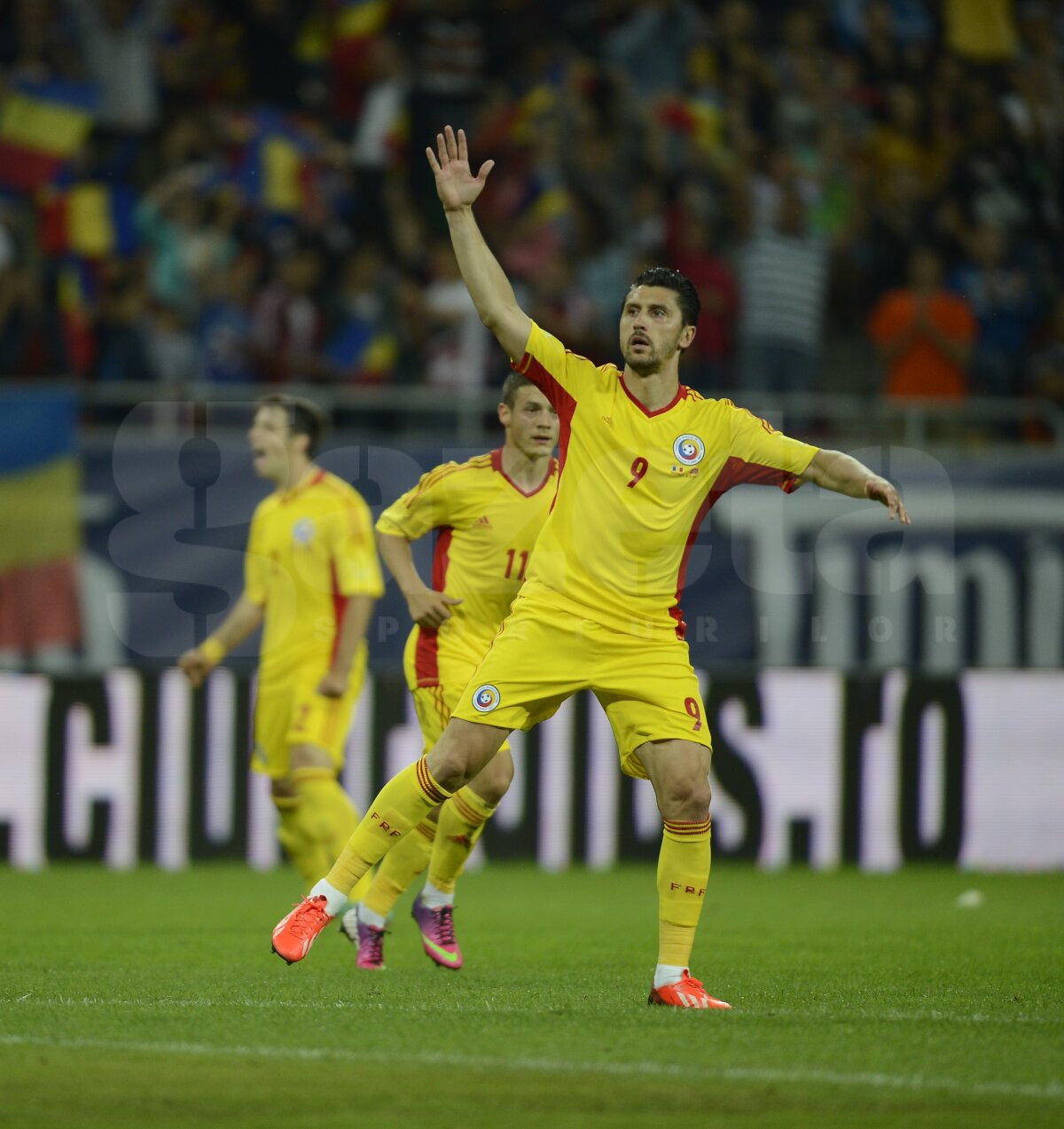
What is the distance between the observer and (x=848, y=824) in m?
13.1

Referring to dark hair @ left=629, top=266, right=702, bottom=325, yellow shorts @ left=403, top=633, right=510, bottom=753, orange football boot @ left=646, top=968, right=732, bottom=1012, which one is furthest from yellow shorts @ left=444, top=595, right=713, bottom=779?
yellow shorts @ left=403, top=633, right=510, bottom=753

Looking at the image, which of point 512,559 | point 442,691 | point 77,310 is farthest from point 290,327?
point 442,691

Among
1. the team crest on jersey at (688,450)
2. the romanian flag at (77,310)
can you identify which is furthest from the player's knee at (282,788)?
the romanian flag at (77,310)

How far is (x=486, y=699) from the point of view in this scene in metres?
6.71

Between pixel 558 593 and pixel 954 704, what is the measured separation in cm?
694

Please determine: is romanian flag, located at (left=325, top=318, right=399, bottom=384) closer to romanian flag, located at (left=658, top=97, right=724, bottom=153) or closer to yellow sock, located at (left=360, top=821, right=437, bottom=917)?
romanian flag, located at (left=658, top=97, right=724, bottom=153)

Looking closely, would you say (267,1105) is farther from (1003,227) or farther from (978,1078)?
(1003,227)

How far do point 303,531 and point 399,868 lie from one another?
242 centimetres

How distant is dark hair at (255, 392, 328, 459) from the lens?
990cm

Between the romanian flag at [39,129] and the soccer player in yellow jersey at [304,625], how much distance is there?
6617 mm

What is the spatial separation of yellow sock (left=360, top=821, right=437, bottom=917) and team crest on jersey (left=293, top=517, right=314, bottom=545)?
215 centimetres

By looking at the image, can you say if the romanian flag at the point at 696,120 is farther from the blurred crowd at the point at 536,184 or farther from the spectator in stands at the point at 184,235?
the spectator in stands at the point at 184,235

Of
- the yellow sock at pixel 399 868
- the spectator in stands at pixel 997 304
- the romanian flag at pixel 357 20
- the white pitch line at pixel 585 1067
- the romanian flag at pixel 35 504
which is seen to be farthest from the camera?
the romanian flag at pixel 357 20

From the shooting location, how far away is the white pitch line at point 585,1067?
16.5ft
